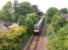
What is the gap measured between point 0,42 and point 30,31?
12.3 meters

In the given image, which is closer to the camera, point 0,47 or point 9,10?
point 0,47

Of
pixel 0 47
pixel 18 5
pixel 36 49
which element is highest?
pixel 18 5

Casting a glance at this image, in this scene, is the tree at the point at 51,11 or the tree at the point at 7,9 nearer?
the tree at the point at 51,11

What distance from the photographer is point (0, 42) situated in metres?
13.5

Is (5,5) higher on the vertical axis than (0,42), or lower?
higher

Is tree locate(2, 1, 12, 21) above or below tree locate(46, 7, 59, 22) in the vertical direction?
above

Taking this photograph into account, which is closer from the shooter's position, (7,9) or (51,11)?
(7,9)

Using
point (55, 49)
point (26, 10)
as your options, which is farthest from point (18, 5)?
point (55, 49)

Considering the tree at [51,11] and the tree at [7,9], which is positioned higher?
the tree at [7,9]

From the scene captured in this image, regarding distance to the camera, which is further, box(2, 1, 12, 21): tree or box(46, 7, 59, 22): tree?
box(2, 1, 12, 21): tree

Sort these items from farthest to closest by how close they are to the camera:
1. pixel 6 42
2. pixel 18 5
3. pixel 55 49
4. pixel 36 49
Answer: pixel 18 5
pixel 36 49
pixel 6 42
pixel 55 49

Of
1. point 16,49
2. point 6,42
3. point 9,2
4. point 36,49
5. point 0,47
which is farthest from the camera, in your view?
point 9,2

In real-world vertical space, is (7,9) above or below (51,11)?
above

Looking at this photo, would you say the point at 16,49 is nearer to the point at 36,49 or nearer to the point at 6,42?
the point at 6,42
